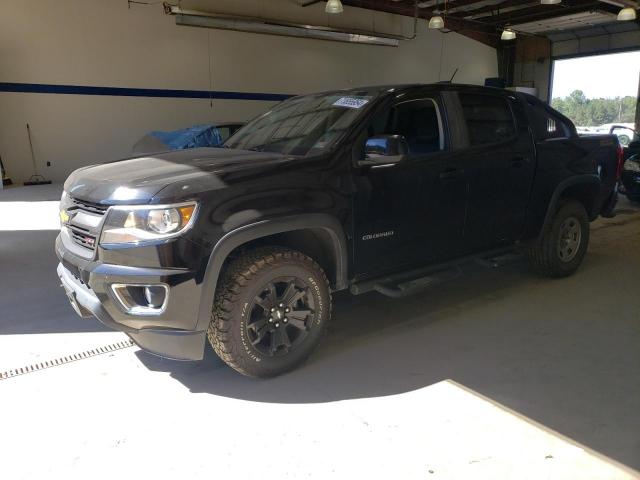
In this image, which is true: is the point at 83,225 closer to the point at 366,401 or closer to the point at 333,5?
the point at 366,401

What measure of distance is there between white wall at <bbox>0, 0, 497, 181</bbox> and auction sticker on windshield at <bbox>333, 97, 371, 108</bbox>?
10.9 metres

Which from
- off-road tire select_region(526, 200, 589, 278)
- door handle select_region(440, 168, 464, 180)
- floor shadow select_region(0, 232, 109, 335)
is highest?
door handle select_region(440, 168, 464, 180)

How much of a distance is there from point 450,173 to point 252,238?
1.58m

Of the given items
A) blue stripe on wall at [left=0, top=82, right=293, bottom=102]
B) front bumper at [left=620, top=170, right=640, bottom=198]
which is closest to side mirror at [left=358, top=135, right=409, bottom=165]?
front bumper at [left=620, top=170, right=640, bottom=198]

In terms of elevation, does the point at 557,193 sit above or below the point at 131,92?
below

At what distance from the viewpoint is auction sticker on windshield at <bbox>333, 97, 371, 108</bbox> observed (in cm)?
320

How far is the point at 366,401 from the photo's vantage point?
2.64 metres

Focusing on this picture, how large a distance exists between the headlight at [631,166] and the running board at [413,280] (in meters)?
6.46

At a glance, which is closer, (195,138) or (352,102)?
(352,102)

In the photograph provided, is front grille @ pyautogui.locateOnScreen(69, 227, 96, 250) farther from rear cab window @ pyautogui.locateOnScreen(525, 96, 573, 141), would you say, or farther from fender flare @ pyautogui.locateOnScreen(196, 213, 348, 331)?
rear cab window @ pyautogui.locateOnScreen(525, 96, 573, 141)

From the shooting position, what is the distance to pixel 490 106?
385cm

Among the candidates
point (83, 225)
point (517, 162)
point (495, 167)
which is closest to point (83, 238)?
point (83, 225)

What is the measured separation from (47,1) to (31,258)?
9.02 m

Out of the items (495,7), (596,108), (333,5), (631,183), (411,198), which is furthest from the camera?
(596,108)
